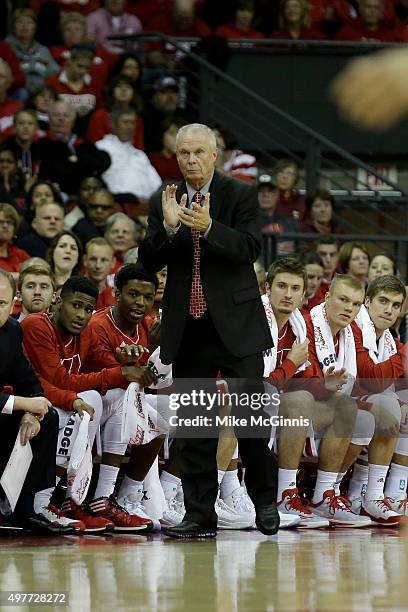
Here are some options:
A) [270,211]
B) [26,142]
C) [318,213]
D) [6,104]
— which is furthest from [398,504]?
[6,104]

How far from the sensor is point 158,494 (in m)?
8.16

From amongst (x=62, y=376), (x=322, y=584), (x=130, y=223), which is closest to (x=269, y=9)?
(x=130, y=223)

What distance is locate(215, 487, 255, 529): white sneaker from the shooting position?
811 centimetres

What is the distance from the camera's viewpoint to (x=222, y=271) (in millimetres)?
7188

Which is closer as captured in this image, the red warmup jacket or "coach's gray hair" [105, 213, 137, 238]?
the red warmup jacket

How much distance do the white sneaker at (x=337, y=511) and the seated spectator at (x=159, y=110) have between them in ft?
19.7

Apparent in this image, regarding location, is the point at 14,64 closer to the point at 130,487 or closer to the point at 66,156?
the point at 66,156

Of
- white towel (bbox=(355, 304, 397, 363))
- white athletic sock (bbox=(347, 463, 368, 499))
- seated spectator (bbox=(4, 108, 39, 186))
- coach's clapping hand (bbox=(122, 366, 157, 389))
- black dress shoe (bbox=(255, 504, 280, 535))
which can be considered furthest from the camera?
seated spectator (bbox=(4, 108, 39, 186))

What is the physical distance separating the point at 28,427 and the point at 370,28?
9687 millimetres

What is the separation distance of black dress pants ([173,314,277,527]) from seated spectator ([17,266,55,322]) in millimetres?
1612

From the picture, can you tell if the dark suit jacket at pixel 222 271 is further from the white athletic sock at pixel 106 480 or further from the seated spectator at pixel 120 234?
the seated spectator at pixel 120 234

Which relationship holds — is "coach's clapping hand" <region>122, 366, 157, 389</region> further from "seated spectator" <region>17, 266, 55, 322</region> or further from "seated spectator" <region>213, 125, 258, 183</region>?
"seated spectator" <region>213, 125, 258, 183</region>

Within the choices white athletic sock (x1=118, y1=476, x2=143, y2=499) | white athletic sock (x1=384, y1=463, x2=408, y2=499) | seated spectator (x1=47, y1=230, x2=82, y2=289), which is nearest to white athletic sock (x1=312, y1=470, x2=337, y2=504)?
white athletic sock (x1=384, y1=463, x2=408, y2=499)

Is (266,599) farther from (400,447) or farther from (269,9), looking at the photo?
(269,9)
